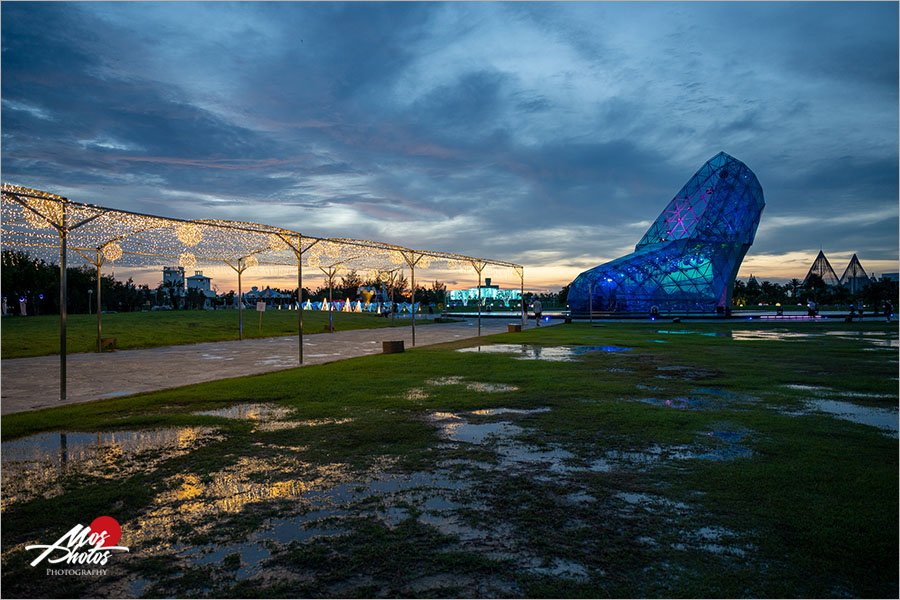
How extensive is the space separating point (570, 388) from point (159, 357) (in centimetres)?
1484

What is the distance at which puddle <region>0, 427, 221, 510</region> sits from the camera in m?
5.60

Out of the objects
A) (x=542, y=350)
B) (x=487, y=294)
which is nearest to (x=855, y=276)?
(x=487, y=294)

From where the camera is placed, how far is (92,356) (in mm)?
19422

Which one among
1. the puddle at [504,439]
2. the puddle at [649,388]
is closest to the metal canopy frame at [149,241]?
the puddle at [504,439]

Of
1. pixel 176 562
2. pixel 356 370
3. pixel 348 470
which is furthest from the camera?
pixel 356 370

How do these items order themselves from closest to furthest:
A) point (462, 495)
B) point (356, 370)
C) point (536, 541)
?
point (536, 541), point (462, 495), point (356, 370)

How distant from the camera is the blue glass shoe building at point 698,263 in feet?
206

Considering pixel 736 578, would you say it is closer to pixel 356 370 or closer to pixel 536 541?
pixel 536 541

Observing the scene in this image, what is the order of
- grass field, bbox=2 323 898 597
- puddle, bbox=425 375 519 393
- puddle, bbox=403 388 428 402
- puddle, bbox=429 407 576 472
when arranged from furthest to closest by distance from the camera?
puddle, bbox=425 375 519 393 < puddle, bbox=403 388 428 402 < puddle, bbox=429 407 576 472 < grass field, bbox=2 323 898 597

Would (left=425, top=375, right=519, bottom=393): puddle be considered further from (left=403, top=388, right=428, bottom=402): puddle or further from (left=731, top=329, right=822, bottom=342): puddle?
(left=731, top=329, right=822, bottom=342): puddle

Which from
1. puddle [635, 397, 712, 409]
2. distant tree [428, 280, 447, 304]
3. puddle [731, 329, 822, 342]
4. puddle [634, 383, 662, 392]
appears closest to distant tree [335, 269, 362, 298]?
distant tree [428, 280, 447, 304]

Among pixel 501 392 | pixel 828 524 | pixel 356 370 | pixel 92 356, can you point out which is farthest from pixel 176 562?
pixel 92 356

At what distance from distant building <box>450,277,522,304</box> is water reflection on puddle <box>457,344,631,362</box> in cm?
9347

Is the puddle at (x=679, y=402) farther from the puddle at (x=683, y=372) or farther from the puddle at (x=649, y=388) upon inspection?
the puddle at (x=683, y=372)
